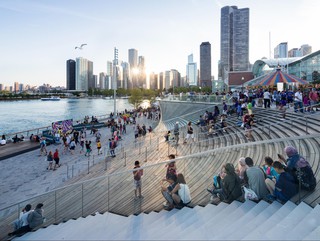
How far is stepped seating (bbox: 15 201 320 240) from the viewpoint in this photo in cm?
386

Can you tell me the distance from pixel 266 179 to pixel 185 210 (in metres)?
1.79

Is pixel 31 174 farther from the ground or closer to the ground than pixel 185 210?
closer to the ground

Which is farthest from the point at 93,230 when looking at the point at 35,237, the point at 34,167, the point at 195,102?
the point at 195,102

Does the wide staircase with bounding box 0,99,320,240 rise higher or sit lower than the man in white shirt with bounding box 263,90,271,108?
lower

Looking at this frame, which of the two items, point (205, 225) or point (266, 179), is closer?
point (205, 225)

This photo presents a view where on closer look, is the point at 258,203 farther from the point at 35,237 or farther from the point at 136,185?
the point at 35,237

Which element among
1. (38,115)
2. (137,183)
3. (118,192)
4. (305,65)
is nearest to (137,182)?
(137,183)

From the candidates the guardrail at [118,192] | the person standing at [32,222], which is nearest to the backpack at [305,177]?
the guardrail at [118,192]

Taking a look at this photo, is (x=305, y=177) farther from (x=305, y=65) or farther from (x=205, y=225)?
(x=305, y=65)

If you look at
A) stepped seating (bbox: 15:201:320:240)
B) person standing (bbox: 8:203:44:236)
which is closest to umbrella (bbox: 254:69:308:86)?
stepped seating (bbox: 15:201:320:240)

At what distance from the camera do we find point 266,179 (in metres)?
4.99

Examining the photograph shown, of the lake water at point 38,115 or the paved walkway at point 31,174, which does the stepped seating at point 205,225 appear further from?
the lake water at point 38,115

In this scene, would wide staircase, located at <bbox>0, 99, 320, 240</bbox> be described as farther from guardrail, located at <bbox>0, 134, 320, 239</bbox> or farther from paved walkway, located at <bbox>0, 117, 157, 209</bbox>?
paved walkway, located at <bbox>0, 117, 157, 209</bbox>

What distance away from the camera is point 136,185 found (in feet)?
20.7
